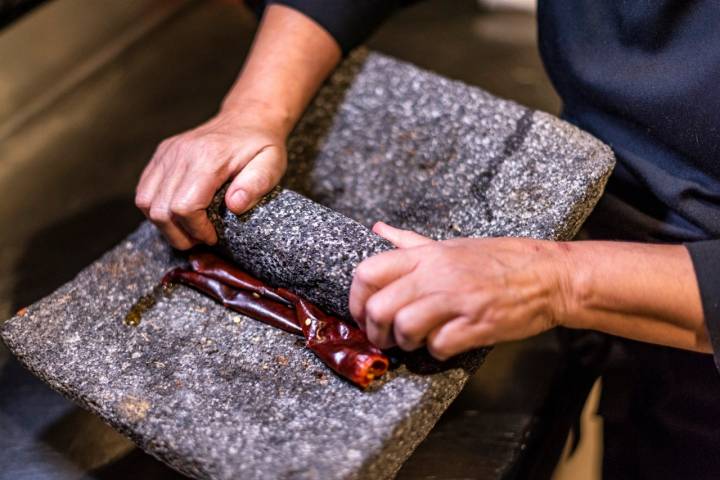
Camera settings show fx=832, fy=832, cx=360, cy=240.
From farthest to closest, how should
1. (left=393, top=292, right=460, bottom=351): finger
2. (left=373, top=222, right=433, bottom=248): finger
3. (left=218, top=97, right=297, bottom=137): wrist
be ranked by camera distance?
(left=218, top=97, right=297, bottom=137): wrist < (left=373, top=222, right=433, bottom=248): finger < (left=393, top=292, right=460, bottom=351): finger

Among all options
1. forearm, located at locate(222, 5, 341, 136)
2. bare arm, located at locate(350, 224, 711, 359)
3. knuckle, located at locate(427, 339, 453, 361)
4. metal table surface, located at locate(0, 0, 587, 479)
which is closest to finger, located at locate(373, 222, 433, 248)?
bare arm, located at locate(350, 224, 711, 359)

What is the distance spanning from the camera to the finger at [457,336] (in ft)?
2.58

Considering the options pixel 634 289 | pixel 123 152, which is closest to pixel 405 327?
pixel 634 289

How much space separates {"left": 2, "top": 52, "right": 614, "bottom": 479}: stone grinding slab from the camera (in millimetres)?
804

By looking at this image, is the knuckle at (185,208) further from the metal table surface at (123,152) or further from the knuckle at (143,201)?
the metal table surface at (123,152)

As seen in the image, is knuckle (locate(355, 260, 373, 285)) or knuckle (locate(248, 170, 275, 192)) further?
knuckle (locate(248, 170, 275, 192))

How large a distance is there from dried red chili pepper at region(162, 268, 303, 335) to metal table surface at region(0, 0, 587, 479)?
24 cm

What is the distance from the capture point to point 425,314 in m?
0.78

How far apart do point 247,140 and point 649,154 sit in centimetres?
50

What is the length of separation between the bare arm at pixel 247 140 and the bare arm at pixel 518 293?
0.22 metres

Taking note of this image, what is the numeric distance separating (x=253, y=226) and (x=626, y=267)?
1.31 feet

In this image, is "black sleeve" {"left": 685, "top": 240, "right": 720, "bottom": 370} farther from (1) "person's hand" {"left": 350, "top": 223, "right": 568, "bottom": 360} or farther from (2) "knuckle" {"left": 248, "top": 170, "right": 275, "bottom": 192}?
(2) "knuckle" {"left": 248, "top": 170, "right": 275, "bottom": 192}

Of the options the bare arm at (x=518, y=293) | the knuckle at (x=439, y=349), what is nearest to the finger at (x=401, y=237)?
the bare arm at (x=518, y=293)

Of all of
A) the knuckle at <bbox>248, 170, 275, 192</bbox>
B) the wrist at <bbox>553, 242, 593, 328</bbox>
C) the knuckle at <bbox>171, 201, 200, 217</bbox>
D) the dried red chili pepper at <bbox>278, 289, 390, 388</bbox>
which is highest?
the knuckle at <bbox>171, 201, 200, 217</bbox>
